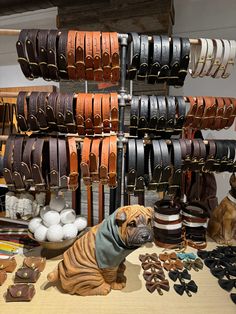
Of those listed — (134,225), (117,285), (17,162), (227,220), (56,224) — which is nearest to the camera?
(134,225)

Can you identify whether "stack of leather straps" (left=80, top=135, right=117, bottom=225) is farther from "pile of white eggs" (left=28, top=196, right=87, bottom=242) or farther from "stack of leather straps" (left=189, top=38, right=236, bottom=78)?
"stack of leather straps" (left=189, top=38, right=236, bottom=78)

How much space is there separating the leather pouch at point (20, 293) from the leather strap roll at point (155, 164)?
77 centimetres

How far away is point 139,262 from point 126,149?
654mm

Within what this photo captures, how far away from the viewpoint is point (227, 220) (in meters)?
1.49

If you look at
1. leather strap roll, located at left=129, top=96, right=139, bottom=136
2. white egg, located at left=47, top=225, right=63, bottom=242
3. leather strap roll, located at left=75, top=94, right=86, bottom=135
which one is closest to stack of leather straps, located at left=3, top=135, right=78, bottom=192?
leather strap roll, located at left=75, top=94, right=86, bottom=135

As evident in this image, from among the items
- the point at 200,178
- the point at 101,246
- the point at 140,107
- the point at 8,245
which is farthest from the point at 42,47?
the point at 200,178

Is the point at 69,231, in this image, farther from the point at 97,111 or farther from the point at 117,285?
the point at 97,111

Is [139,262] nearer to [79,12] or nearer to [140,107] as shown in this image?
[140,107]

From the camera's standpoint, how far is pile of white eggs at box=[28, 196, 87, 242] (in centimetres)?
127

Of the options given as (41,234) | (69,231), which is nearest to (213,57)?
(69,231)

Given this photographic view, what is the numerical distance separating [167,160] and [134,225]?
1.42 feet

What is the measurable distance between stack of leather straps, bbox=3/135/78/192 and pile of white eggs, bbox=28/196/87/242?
0.17m

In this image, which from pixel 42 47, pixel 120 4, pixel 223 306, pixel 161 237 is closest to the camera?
pixel 223 306

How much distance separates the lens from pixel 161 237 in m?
1.47
